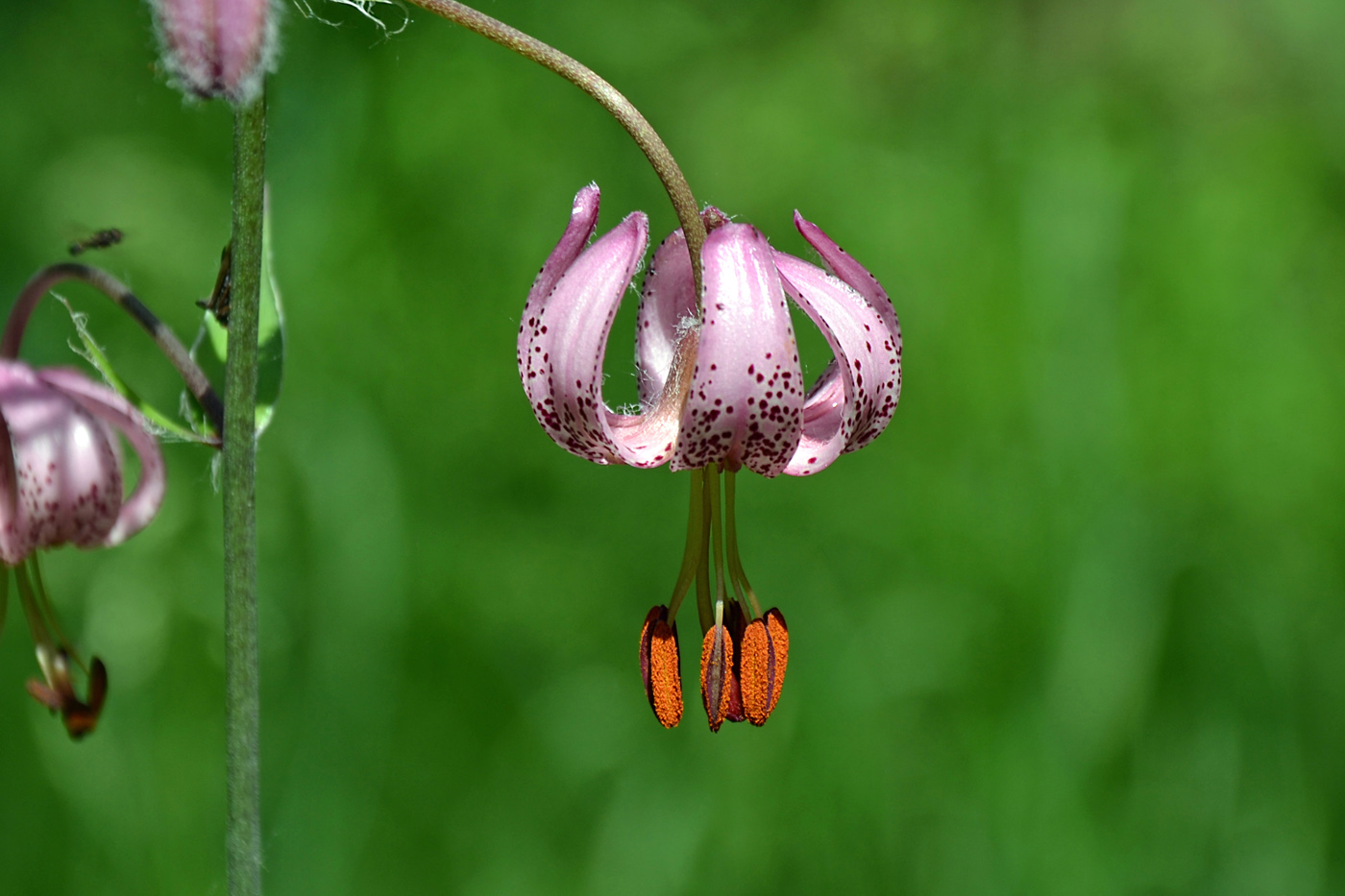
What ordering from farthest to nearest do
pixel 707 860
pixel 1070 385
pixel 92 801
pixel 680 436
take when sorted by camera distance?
pixel 1070 385 → pixel 707 860 → pixel 92 801 → pixel 680 436

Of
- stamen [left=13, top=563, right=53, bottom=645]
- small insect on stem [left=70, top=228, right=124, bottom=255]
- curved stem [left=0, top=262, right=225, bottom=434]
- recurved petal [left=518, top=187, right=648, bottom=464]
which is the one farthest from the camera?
small insect on stem [left=70, top=228, right=124, bottom=255]

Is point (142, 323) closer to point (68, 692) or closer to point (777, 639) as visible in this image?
point (68, 692)

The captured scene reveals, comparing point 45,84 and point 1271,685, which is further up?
point 45,84

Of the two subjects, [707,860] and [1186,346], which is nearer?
[707,860]

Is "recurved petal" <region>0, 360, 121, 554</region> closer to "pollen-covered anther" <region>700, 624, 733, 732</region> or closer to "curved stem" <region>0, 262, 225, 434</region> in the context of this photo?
"curved stem" <region>0, 262, 225, 434</region>

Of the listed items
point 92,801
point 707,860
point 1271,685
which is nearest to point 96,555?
point 92,801

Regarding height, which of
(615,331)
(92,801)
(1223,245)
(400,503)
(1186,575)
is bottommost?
(92,801)

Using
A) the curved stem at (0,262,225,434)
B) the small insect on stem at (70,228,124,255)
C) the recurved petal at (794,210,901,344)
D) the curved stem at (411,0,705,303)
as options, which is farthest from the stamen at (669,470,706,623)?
the small insect on stem at (70,228,124,255)

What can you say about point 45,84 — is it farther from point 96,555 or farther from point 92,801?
point 92,801
